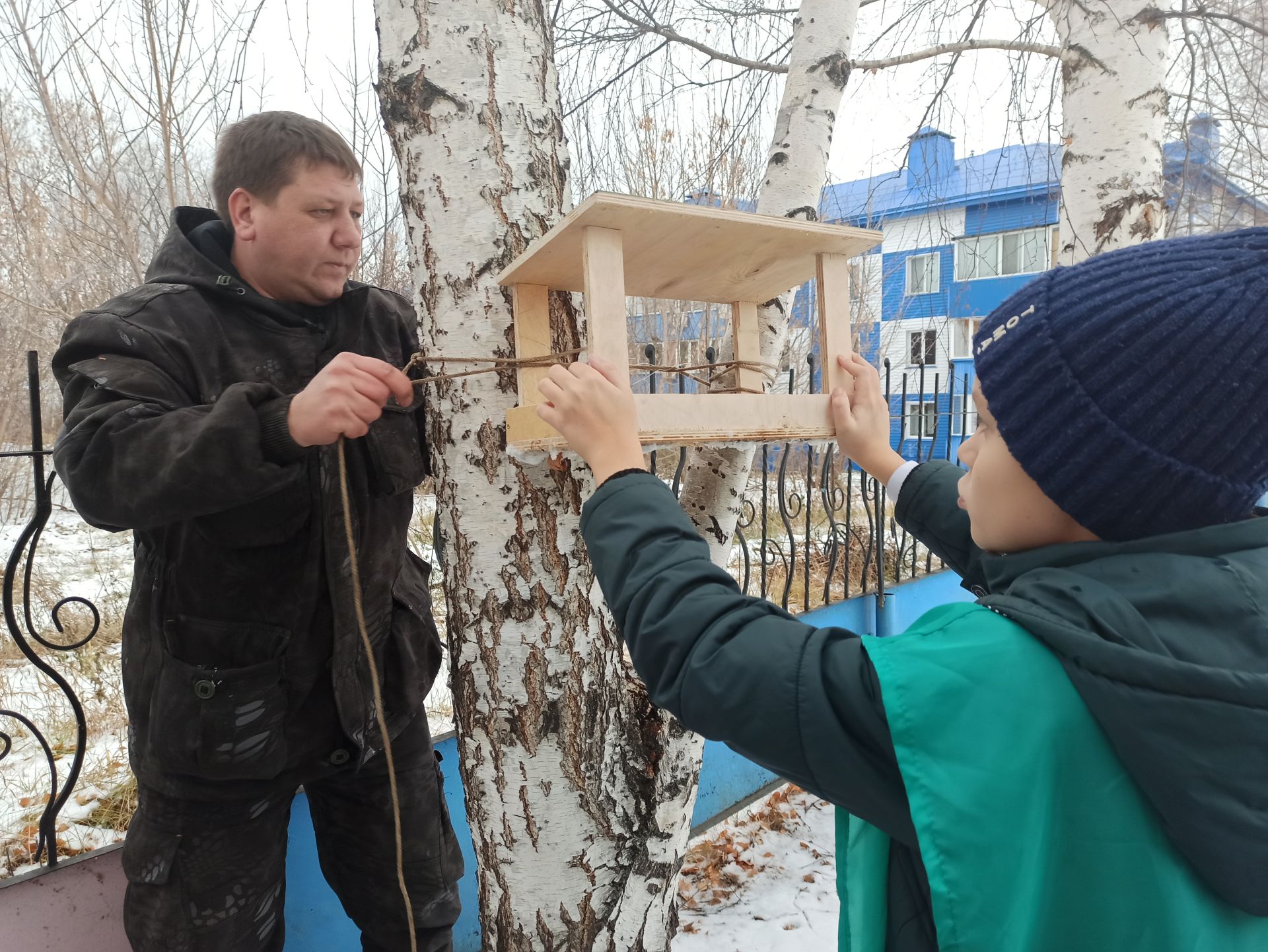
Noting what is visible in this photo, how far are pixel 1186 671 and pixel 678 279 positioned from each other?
3.62 feet

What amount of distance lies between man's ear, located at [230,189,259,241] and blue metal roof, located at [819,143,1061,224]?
3.21m

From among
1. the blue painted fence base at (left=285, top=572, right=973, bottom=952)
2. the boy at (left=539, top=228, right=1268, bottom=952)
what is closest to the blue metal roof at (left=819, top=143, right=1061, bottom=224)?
the blue painted fence base at (left=285, top=572, right=973, bottom=952)

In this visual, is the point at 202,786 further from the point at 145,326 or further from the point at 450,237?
the point at 450,237

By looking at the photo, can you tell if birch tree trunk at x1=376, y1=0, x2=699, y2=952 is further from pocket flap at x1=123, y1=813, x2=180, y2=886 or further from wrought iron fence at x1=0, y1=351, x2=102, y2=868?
wrought iron fence at x1=0, y1=351, x2=102, y2=868

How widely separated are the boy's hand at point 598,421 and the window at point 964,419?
0.47m

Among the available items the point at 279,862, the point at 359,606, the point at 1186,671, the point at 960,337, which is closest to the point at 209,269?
the point at 359,606

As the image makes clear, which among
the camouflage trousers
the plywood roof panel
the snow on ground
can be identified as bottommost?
the snow on ground

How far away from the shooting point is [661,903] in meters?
1.64

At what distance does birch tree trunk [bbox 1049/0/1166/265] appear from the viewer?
2.73m

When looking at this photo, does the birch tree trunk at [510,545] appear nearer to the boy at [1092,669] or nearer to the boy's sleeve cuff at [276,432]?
the boy's sleeve cuff at [276,432]

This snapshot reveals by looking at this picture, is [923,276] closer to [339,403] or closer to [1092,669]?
[339,403]

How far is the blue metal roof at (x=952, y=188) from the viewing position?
4.58m

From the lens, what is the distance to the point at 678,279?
60.5 inches

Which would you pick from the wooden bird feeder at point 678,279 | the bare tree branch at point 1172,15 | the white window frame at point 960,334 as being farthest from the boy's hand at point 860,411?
the white window frame at point 960,334
